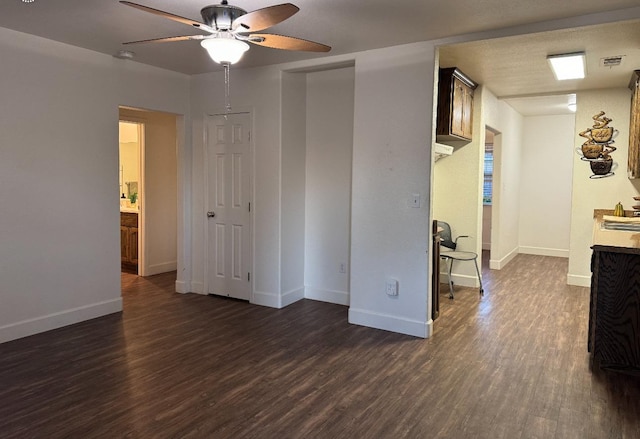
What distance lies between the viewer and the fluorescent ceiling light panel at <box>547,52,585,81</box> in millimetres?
4039

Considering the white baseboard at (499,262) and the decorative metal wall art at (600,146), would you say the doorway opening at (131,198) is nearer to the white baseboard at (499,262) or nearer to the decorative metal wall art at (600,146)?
the white baseboard at (499,262)

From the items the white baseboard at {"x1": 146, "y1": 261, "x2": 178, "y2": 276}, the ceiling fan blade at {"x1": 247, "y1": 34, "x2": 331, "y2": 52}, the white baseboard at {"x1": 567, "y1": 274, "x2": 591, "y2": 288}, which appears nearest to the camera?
the ceiling fan blade at {"x1": 247, "y1": 34, "x2": 331, "y2": 52}

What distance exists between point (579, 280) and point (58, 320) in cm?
583

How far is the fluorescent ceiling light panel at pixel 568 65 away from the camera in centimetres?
404

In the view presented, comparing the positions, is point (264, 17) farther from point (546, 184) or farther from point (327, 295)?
point (546, 184)

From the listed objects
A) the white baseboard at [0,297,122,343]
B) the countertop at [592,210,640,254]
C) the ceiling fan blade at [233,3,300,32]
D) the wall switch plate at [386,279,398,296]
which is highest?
the ceiling fan blade at [233,3,300,32]

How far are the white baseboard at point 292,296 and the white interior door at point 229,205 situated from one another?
0.42m

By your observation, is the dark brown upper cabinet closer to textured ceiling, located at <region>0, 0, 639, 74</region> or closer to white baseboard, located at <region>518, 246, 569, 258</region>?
textured ceiling, located at <region>0, 0, 639, 74</region>

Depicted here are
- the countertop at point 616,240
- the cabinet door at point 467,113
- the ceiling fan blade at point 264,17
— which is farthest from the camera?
the cabinet door at point 467,113

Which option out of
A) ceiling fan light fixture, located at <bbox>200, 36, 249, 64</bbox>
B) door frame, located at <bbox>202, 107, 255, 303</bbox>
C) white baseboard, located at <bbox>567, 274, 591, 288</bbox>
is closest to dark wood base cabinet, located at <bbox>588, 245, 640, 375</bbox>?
ceiling fan light fixture, located at <bbox>200, 36, 249, 64</bbox>

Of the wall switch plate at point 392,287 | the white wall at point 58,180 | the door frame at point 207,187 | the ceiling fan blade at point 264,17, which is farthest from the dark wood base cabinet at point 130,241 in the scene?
the ceiling fan blade at point 264,17

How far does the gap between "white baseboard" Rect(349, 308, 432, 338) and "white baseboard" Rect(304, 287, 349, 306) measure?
0.57m

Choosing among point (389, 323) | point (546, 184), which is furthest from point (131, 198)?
point (546, 184)

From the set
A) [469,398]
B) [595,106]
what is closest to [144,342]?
[469,398]
